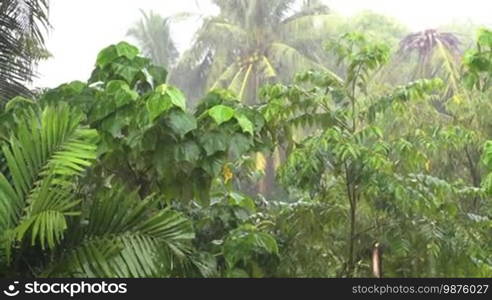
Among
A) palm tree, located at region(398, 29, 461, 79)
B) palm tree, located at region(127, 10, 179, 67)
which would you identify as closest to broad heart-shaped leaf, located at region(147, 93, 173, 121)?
palm tree, located at region(398, 29, 461, 79)

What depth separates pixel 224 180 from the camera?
4.04 m

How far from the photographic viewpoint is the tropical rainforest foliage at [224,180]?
92.4 inches

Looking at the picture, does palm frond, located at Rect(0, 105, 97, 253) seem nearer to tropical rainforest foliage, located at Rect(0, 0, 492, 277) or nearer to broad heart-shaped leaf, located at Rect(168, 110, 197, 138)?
tropical rainforest foliage, located at Rect(0, 0, 492, 277)

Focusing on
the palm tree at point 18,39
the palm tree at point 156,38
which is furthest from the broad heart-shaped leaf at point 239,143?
the palm tree at point 156,38

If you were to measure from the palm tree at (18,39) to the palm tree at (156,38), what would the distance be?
13.9 m

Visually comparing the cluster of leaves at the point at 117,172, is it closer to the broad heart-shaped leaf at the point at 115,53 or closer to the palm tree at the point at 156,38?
the broad heart-shaped leaf at the point at 115,53

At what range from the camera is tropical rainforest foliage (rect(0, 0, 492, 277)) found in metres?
2.35

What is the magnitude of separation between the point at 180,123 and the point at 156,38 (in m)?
17.1

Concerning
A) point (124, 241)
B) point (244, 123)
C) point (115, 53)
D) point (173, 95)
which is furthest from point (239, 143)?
point (115, 53)

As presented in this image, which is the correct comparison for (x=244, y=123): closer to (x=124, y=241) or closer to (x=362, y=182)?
(x=124, y=241)

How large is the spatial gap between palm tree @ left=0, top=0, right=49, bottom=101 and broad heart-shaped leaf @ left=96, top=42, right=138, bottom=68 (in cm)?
170

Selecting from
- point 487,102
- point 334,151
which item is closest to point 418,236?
point 334,151

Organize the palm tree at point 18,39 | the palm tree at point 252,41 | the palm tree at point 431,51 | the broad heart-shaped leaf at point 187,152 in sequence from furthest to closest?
the palm tree at point 252,41, the palm tree at point 431,51, the palm tree at point 18,39, the broad heart-shaped leaf at point 187,152

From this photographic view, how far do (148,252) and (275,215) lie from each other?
5.98 feet
